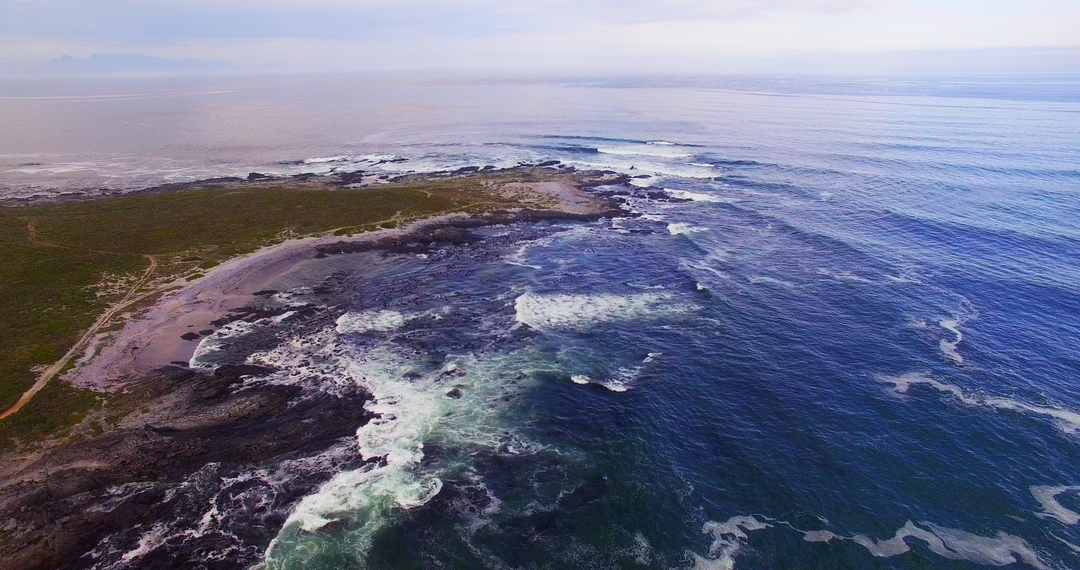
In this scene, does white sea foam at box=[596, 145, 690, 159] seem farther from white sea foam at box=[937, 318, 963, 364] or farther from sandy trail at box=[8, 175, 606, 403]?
white sea foam at box=[937, 318, 963, 364]

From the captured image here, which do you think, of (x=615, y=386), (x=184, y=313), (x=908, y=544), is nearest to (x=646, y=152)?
(x=615, y=386)

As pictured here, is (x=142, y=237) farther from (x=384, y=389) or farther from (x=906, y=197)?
(x=906, y=197)

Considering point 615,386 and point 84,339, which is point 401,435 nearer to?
point 615,386

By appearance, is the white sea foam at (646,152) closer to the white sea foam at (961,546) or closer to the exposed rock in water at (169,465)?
the exposed rock in water at (169,465)

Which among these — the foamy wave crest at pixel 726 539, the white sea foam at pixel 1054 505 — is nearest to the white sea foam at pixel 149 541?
the foamy wave crest at pixel 726 539

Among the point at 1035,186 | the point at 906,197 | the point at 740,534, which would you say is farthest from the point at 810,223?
Answer: the point at 740,534
